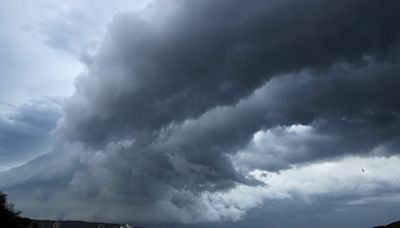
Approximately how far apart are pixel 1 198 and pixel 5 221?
59.7ft

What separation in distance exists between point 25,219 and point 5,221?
34.3m

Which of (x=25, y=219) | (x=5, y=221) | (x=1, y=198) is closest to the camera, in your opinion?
(x=5, y=221)

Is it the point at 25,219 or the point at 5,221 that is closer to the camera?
the point at 5,221

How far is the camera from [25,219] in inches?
6767

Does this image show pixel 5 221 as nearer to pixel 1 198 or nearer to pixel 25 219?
pixel 1 198

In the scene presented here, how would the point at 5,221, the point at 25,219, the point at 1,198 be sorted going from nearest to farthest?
1. the point at 5,221
2. the point at 1,198
3. the point at 25,219

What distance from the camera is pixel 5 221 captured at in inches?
5472

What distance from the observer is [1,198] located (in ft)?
508

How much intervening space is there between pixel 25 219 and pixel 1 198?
67.3 feet

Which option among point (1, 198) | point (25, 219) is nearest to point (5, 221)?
point (1, 198)

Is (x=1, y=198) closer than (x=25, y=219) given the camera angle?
Yes

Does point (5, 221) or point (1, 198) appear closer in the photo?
point (5, 221)
